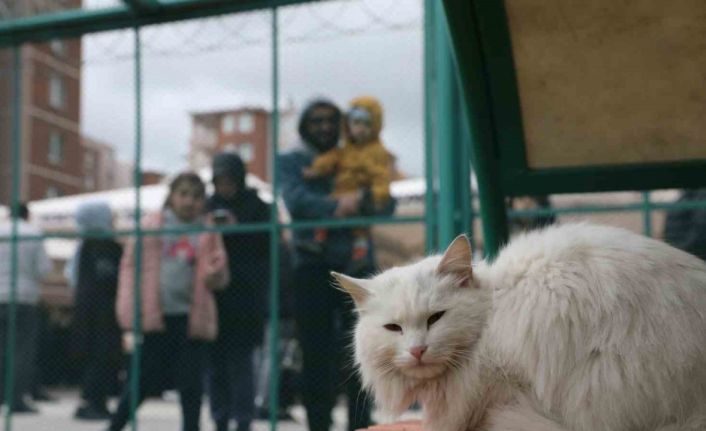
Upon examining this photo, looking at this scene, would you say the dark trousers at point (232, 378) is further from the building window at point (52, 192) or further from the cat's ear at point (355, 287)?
the cat's ear at point (355, 287)

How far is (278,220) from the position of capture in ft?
16.3

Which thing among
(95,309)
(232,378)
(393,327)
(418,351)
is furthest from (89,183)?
(418,351)

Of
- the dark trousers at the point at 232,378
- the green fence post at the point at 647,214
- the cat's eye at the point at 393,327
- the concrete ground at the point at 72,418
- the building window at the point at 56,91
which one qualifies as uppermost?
the building window at the point at 56,91

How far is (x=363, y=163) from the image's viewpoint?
4789 mm


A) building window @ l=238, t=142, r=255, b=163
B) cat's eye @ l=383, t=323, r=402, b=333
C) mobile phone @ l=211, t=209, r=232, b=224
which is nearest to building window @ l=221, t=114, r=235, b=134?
building window @ l=238, t=142, r=255, b=163

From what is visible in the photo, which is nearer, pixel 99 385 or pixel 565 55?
pixel 565 55

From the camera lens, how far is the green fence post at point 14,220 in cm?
553

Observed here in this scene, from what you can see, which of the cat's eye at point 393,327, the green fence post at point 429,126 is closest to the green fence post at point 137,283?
the green fence post at point 429,126

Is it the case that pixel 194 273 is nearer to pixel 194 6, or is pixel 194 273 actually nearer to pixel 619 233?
pixel 194 6

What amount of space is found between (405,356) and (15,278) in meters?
4.58

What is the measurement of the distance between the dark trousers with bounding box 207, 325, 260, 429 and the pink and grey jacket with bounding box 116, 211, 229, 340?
107mm

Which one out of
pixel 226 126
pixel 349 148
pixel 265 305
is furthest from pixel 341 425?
pixel 226 126

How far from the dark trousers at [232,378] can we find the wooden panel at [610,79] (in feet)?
10.0

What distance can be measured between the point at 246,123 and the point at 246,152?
22 centimetres
